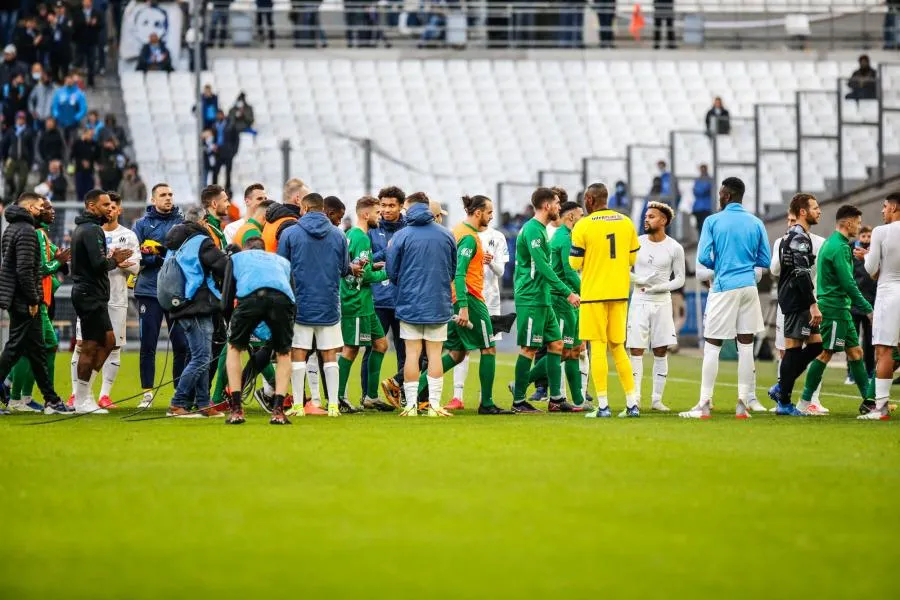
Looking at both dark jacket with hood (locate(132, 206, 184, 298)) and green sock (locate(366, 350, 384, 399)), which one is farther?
green sock (locate(366, 350, 384, 399))

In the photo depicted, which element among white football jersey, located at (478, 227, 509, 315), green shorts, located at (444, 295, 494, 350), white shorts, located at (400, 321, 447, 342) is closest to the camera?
white shorts, located at (400, 321, 447, 342)

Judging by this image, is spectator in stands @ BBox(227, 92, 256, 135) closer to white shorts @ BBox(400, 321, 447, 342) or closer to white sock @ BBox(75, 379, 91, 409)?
white sock @ BBox(75, 379, 91, 409)

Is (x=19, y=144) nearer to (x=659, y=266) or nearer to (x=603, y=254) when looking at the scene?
(x=659, y=266)

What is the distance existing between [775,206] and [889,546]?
20469mm

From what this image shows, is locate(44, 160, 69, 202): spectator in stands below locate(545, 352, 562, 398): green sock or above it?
above

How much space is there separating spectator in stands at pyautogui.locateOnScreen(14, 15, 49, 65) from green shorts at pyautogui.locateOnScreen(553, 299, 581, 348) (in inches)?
1076

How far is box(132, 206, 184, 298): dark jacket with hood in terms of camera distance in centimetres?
1383

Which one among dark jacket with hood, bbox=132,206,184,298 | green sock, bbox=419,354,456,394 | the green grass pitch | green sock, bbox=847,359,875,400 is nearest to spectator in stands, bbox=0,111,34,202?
dark jacket with hood, bbox=132,206,184,298

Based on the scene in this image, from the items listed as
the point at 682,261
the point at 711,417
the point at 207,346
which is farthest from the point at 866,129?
the point at 207,346

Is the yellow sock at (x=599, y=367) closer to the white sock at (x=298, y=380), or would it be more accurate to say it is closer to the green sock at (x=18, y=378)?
the white sock at (x=298, y=380)

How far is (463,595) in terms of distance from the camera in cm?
550

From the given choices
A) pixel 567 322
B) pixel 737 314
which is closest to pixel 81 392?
pixel 567 322

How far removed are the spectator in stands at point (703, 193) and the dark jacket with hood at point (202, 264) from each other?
16623 mm

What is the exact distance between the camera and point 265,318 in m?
12.0
